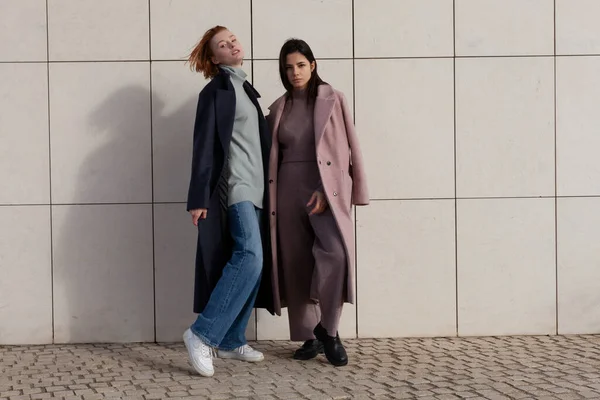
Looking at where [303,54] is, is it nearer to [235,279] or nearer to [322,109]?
[322,109]

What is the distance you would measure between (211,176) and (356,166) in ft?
3.05

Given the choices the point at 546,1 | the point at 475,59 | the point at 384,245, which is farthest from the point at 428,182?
the point at 546,1

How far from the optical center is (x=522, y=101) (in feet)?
19.9

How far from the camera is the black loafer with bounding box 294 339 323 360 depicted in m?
5.43

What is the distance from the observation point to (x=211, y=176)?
514 cm

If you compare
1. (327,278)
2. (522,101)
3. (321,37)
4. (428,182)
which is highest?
(321,37)

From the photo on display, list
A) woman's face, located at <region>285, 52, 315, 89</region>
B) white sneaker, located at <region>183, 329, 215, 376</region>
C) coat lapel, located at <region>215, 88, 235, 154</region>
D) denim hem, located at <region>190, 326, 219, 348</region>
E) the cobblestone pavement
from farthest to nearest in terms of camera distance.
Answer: woman's face, located at <region>285, 52, 315, 89</region>, coat lapel, located at <region>215, 88, 235, 154</region>, denim hem, located at <region>190, 326, 219, 348</region>, white sneaker, located at <region>183, 329, 215, 376</region>, the cobblestone pavement

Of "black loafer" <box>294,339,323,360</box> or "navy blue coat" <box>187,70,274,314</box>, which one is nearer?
"navy blue coat" <box>187,70,274,314</box>

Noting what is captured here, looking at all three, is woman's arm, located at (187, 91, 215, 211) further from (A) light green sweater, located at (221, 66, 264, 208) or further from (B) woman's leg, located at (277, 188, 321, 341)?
(B) woman's leg, located at (277, 188, 321, 341)

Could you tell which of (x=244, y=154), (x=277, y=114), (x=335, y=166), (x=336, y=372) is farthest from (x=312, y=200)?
(x=336, y=372)

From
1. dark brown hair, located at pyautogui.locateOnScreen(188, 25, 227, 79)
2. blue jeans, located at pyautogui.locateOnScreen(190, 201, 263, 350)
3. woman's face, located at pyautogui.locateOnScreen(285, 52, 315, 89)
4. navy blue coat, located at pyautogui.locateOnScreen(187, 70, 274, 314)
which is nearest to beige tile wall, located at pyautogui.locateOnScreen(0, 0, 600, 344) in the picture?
dark brown hair, located at pyautogui.locateOnScreen(188, 25, 227, 79)

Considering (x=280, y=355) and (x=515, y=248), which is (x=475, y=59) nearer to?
(x=515, y=248)

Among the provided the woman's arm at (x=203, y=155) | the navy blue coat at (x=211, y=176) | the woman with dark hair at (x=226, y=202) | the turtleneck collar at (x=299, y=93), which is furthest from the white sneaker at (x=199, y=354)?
the turtleneck collar at (x=299, y=93)

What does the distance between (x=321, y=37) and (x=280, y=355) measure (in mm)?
2269
